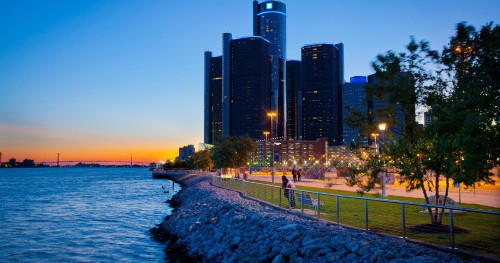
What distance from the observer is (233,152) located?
58562 millimetres

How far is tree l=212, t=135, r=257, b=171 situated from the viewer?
5850 cm

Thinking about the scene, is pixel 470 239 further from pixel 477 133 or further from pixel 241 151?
pixel 241 151

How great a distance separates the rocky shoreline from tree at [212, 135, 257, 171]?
33856 millimetres

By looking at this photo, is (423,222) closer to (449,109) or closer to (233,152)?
(449,109)

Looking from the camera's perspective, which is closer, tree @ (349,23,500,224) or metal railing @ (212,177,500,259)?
tree @ (349,23,500,224)

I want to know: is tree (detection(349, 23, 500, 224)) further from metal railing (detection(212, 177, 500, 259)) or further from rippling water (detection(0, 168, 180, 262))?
rippling water (detection(0, 168, 180, 262))

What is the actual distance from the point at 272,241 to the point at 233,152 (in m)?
45.2

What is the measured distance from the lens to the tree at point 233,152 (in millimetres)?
58500

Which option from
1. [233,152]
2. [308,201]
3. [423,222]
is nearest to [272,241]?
[308,201]

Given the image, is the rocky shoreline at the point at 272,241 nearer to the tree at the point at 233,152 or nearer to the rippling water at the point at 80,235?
the rippling water at the point at 80,235

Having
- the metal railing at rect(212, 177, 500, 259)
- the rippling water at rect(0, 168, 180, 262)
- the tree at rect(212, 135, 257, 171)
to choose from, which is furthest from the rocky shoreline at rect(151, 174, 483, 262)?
the tree at rect(212, 135, 257, 171)

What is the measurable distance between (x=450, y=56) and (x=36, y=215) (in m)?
34.9

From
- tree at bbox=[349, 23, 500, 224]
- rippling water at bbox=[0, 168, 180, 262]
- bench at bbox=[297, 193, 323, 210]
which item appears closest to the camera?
tree at bbox=[349, 23, 500, 224]

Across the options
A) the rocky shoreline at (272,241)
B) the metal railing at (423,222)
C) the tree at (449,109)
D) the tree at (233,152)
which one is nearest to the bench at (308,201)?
the metal railing at (423,222)
